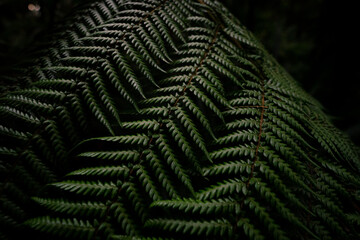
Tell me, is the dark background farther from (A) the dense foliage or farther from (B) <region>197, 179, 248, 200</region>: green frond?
(B) <region>197, 179, 248, 200</region>: green frond

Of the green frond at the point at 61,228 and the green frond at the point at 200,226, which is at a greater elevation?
the green frond at the point at 61,228

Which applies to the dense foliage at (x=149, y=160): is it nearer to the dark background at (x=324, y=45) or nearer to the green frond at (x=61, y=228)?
the green frond at (x=61, y=228)

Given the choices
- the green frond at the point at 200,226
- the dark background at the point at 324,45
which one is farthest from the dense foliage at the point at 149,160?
the dark background at the point at 324,45

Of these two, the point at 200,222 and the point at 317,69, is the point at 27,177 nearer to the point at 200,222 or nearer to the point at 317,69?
the point at 200,222

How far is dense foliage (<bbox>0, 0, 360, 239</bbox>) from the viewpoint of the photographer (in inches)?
29.1

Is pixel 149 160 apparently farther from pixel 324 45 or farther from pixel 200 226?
pixel 324 45

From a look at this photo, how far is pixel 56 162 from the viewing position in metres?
0.88

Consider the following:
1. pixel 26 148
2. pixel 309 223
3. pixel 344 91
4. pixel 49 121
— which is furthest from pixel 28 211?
pixel 344 91

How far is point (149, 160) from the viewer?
2.89ft

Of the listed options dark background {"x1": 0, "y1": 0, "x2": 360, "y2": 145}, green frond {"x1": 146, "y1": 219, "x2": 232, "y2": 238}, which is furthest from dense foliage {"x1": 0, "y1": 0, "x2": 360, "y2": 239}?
dark background {"x1": 0, "y1": 0, "x2": 360, "y2": 145}

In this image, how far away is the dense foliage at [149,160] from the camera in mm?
740

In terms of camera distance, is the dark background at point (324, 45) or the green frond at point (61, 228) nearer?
the green frond at point (61, 228)

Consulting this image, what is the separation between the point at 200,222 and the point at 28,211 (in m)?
0.68

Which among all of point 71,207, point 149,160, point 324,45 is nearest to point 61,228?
point 71,207
